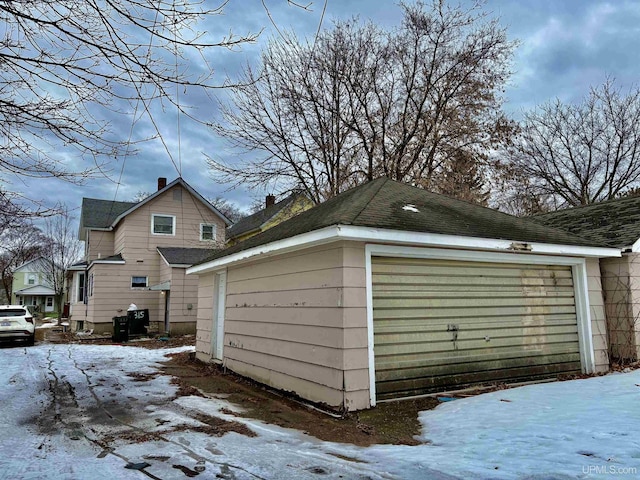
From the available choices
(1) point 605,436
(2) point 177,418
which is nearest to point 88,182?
(2) point 177,418

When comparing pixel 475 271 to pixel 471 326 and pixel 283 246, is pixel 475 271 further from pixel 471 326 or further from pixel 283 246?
pixel 283 246

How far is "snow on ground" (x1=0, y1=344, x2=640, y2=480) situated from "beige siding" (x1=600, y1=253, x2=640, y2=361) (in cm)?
177

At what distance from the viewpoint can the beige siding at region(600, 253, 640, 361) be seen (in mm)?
8164

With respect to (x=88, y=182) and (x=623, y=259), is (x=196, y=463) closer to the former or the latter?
(x=88, y=182)

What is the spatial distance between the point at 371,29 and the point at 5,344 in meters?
17.6

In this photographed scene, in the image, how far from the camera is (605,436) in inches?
154

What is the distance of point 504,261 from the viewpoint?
7.12m

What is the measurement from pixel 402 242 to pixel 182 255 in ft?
47.4

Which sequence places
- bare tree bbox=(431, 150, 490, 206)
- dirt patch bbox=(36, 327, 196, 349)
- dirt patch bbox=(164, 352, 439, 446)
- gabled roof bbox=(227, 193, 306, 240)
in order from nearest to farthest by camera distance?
dirt patch bbox=(164, 352, 439, 446) → dirt patch bbox=(36, 327, 196, 349) → bare tree bbox=(431, 150, 490, 206) → gabled roof bbox=(227, 193, 306, 240)

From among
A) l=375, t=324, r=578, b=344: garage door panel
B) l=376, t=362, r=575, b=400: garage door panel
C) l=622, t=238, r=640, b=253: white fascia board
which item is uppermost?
l=622, t=238, r=640, b=253: white fascia board

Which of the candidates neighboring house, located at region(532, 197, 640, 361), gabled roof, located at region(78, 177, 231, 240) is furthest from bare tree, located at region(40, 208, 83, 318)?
neighboring house, located at region(532, 197, 640, 361)

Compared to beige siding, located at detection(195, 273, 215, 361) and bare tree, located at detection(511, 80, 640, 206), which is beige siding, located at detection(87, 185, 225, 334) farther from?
bare tree, located at detection(511, 80, 640, 206)

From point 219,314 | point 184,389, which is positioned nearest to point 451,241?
point 184,389

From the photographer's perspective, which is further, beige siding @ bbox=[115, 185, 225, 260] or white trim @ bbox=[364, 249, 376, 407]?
beige siding @ bbox=[115, 185, 225, 260]
